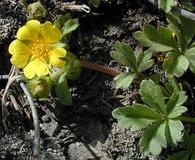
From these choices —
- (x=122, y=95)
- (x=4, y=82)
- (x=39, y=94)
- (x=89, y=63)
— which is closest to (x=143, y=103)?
(x=122, y=95)

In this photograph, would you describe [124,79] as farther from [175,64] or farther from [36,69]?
[36,69]

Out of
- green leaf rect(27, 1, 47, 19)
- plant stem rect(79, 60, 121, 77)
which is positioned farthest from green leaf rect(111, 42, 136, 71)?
green leaf rect(27, 1, 47, 19)

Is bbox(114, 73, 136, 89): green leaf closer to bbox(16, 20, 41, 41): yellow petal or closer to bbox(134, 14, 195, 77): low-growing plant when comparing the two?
bbox(134, 14, 195, 77): low-growing plant

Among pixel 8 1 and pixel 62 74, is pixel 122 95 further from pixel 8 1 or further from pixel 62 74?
pixel 8 1

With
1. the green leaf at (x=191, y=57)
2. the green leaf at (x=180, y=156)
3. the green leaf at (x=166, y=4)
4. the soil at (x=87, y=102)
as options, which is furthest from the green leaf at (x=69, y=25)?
the green leaf at (x=180, y=156)

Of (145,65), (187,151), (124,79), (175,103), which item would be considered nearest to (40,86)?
(124,79)
